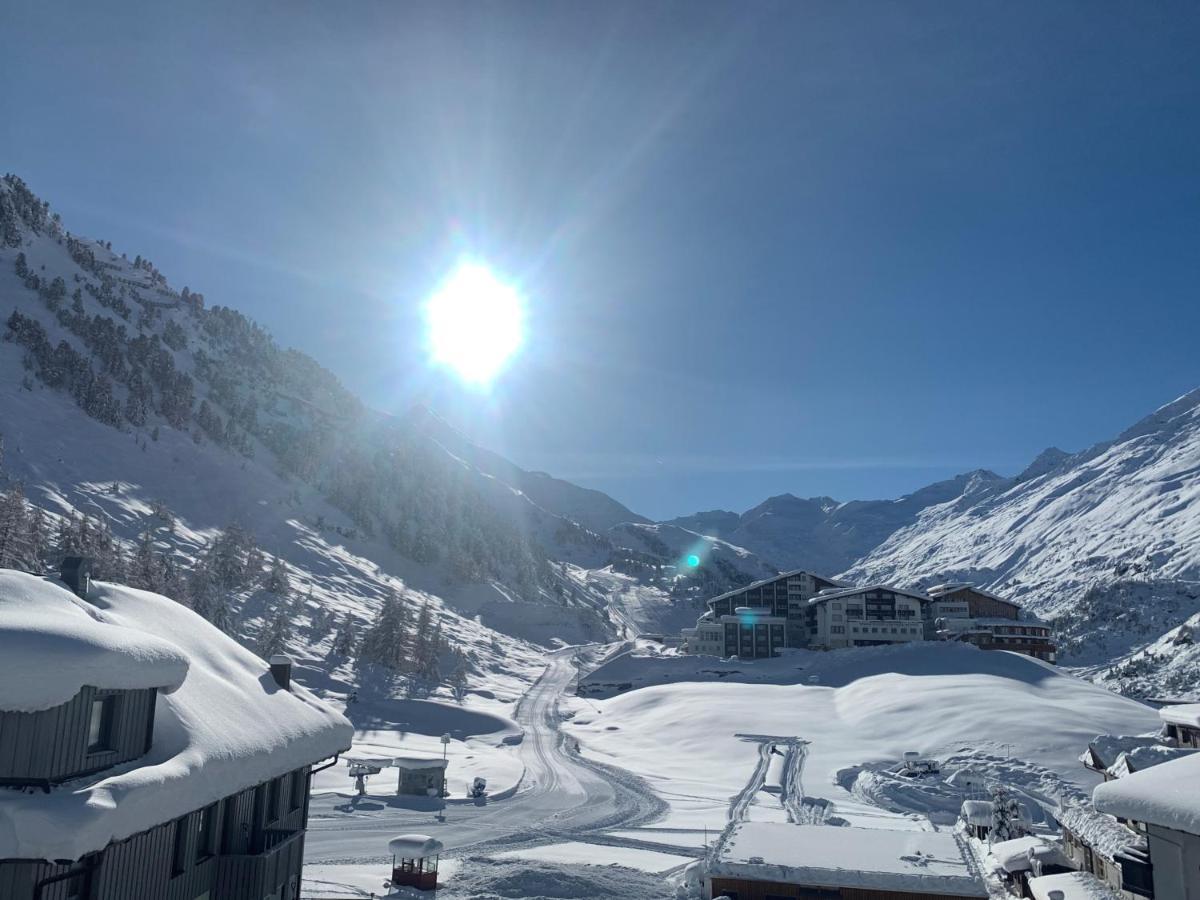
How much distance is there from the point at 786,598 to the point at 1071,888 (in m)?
90.0

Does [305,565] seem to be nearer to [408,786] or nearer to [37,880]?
[408,786]

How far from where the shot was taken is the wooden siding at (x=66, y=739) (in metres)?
10.5

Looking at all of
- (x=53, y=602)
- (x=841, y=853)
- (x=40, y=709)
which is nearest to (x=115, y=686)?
(x=40, y=709)

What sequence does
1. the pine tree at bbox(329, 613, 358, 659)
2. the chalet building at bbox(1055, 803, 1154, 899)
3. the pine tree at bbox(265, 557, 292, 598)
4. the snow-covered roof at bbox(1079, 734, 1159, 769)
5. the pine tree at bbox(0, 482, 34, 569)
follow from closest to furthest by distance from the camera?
the chalet building at bbox(1055, 803, 1154, 899)
the snow-covered roof at bbox(1079, 734, 1159, 769)
the pine tree at bbox(0, 482, 34, 569)
the pine tree at bbox(329, 613, 358, 659)
the pine tree at bbox(265, 557, 292, 598)

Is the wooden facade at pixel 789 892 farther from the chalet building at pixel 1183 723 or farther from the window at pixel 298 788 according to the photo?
the window at pixel 298 788

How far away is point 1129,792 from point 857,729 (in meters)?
57.5

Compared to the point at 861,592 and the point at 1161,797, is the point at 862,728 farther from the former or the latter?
the point at 1161,797

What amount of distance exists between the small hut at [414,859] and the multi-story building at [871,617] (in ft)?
272

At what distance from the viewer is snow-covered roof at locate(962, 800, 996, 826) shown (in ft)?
131

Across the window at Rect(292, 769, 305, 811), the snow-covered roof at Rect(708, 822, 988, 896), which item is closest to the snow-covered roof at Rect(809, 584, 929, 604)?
the snow-covered roof at Rect(708, 822, 988, 896)

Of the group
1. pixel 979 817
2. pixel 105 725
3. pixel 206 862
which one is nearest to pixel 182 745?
pixel 105 725

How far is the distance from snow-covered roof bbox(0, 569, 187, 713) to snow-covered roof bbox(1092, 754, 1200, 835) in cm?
1364

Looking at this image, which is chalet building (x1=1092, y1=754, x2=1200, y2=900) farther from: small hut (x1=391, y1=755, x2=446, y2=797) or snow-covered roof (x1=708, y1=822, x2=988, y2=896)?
small hut (x1=391, y1=755, x2=446, y2=797)

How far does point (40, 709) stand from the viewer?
34.1ft
